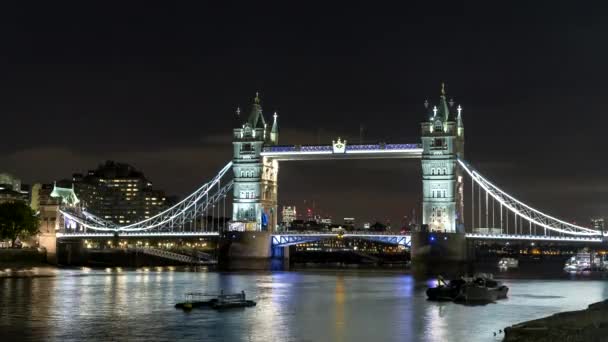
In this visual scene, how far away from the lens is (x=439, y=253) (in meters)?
99.1

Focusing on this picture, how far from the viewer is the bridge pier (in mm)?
108375

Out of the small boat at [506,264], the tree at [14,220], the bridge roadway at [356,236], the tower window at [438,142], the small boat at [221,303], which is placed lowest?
the small boat at [506,264]

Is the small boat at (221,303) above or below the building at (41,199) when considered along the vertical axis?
below

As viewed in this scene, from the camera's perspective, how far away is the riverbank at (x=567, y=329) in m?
27.2

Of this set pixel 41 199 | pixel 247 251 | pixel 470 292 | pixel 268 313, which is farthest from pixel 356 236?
pixel 268 313

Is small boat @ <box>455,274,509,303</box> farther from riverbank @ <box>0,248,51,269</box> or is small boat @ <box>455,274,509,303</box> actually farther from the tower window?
riverbank @ <box>0,248,51,269</box>

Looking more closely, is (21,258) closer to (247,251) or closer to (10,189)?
(247,251)

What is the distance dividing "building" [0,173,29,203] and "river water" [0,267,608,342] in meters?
96.1

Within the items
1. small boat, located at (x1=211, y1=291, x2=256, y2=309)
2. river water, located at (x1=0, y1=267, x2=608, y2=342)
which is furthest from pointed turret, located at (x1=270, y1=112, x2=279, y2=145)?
small boat, located at (x1=211, y1=291, x2=256, y2=309)

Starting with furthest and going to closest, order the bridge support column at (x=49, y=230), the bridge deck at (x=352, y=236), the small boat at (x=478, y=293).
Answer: the bridge support column at (x=49, y=230)
the bridge deck at (x=352, y=236)
the small boat at (x=478, y=293)

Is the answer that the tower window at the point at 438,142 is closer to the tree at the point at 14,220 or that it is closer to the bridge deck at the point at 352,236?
the bridge deck at the point at 352,236

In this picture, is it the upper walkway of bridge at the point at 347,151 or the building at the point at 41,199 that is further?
the building at the point at 41,199

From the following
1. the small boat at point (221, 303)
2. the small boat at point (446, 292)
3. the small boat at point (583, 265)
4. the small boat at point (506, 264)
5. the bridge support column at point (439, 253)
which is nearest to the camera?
the small boat at point (221, 303)

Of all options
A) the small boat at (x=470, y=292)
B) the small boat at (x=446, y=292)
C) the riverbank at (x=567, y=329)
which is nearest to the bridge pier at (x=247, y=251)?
the small boat at (x=470, y=292)
